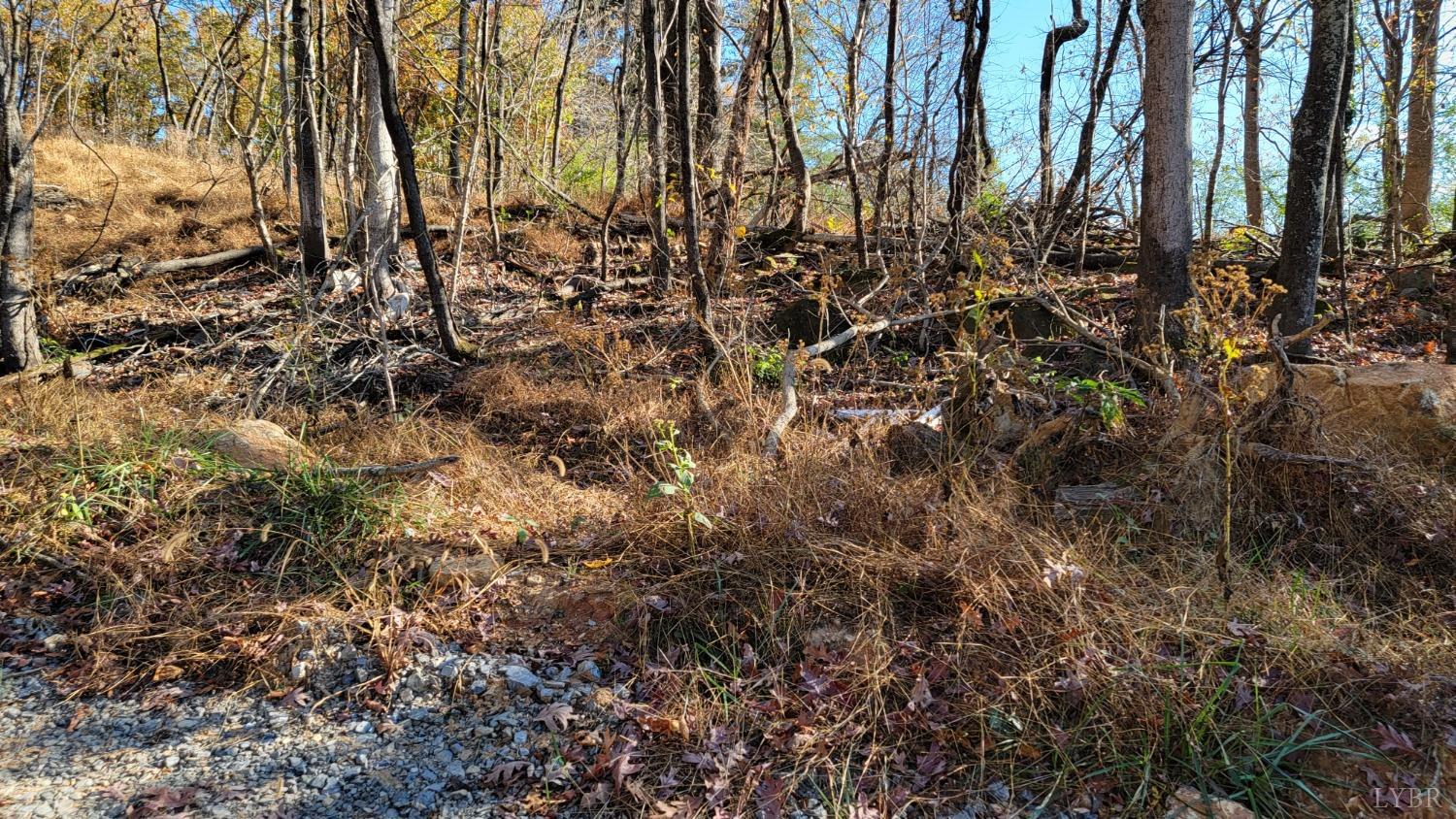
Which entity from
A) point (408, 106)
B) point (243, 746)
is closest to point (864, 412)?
point (243, 746)

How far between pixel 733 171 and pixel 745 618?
5.42 meters

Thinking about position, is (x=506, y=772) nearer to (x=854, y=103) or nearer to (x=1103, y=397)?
(x=1103, y=397)

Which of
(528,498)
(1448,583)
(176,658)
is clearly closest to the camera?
(176,658)

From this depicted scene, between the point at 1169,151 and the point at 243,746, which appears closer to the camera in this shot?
the point at 243,746

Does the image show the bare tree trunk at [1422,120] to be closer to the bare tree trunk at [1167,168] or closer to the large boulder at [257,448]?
the bare tree trunk at [1167,168]

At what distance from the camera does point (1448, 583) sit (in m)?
3.43

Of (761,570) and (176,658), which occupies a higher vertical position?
(761,570)

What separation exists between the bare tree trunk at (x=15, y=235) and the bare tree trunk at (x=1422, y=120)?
1487 cm

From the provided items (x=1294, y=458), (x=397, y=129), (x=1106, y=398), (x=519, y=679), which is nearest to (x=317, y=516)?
(x=519, y=679)

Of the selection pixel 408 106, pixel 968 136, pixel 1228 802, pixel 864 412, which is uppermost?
pixel 408 106

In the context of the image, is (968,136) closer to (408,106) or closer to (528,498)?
(528,498)

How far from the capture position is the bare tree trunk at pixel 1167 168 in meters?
5.86

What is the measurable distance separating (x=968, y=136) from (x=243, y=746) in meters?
7.68

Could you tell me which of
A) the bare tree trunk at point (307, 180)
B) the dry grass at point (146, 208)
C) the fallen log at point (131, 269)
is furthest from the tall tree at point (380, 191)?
the fallen log at point (131, 269)
